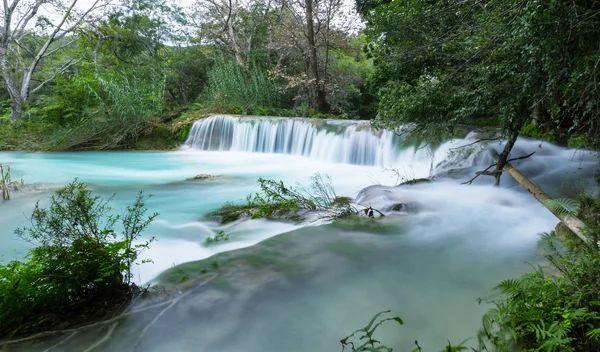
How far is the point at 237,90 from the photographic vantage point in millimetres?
17531

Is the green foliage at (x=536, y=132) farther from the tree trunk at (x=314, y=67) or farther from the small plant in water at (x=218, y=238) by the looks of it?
the tree trunk at (x=314, y=67)

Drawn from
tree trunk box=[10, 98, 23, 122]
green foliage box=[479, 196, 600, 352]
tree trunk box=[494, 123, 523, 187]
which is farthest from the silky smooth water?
tree trunk box=[10, 98, 23, 122]

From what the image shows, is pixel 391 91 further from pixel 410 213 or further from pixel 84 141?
pixel 84 141

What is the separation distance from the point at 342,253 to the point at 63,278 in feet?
8.44

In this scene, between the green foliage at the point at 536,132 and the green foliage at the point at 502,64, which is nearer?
the green foliage at the point at 502,64

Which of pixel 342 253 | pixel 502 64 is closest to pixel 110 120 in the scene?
pixel 342 253

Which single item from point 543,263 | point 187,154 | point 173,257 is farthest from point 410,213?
point 187,154

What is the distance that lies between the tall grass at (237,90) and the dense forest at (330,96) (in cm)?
7

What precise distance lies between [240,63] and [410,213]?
50.4 ft

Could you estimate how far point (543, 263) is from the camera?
12.1 feet

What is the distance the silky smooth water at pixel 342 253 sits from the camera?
8.94 feet

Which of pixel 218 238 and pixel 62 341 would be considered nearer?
pixel 62 341

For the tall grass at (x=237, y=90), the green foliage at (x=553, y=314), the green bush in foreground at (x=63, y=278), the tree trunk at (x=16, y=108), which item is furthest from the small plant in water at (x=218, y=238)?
the tree trunk at (x=16, y=108)

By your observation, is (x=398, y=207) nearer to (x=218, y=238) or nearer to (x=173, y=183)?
(x=218, y=238)
